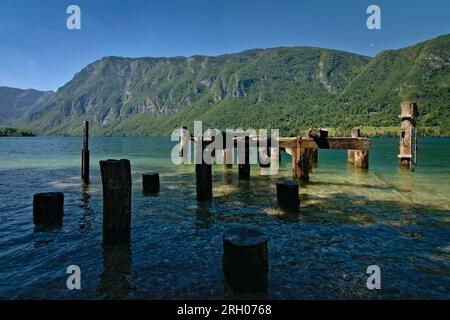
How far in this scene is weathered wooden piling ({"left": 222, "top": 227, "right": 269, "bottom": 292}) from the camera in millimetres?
4750

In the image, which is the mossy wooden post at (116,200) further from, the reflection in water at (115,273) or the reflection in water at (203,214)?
the reflection in water at (203,214)

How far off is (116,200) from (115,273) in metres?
1.76

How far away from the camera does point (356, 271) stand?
17.9ft

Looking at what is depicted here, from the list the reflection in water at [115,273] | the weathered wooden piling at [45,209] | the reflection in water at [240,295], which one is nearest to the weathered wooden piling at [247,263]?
the reflection in water at [240,295]

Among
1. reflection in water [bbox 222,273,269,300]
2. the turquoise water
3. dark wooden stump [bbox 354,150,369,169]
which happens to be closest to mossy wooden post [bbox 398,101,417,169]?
dark wooden stump [bbox 354,150,369,169]

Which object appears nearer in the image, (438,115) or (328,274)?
(328,274)

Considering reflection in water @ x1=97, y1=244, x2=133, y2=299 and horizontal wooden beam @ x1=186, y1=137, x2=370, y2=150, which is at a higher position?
horizontal wooden beam @ x1=186, y1=137, x2=370, y2=150

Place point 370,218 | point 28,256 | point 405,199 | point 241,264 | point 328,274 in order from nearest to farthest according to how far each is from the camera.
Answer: point 241,264, point 328,274, point 28,256, point 370,218, point 405,199

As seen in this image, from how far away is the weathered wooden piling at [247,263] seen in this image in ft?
15.6

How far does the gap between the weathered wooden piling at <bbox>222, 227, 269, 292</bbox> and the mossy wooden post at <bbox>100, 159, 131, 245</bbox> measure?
3.06m

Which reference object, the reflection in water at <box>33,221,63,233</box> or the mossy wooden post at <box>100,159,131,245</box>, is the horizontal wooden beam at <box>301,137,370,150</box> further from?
the reflection in water at <box>33,221,63,233</box>

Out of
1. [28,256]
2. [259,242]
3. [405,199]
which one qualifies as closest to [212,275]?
[259,242]

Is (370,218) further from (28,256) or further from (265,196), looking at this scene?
(28,256)

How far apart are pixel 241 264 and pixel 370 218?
5.98 meters
